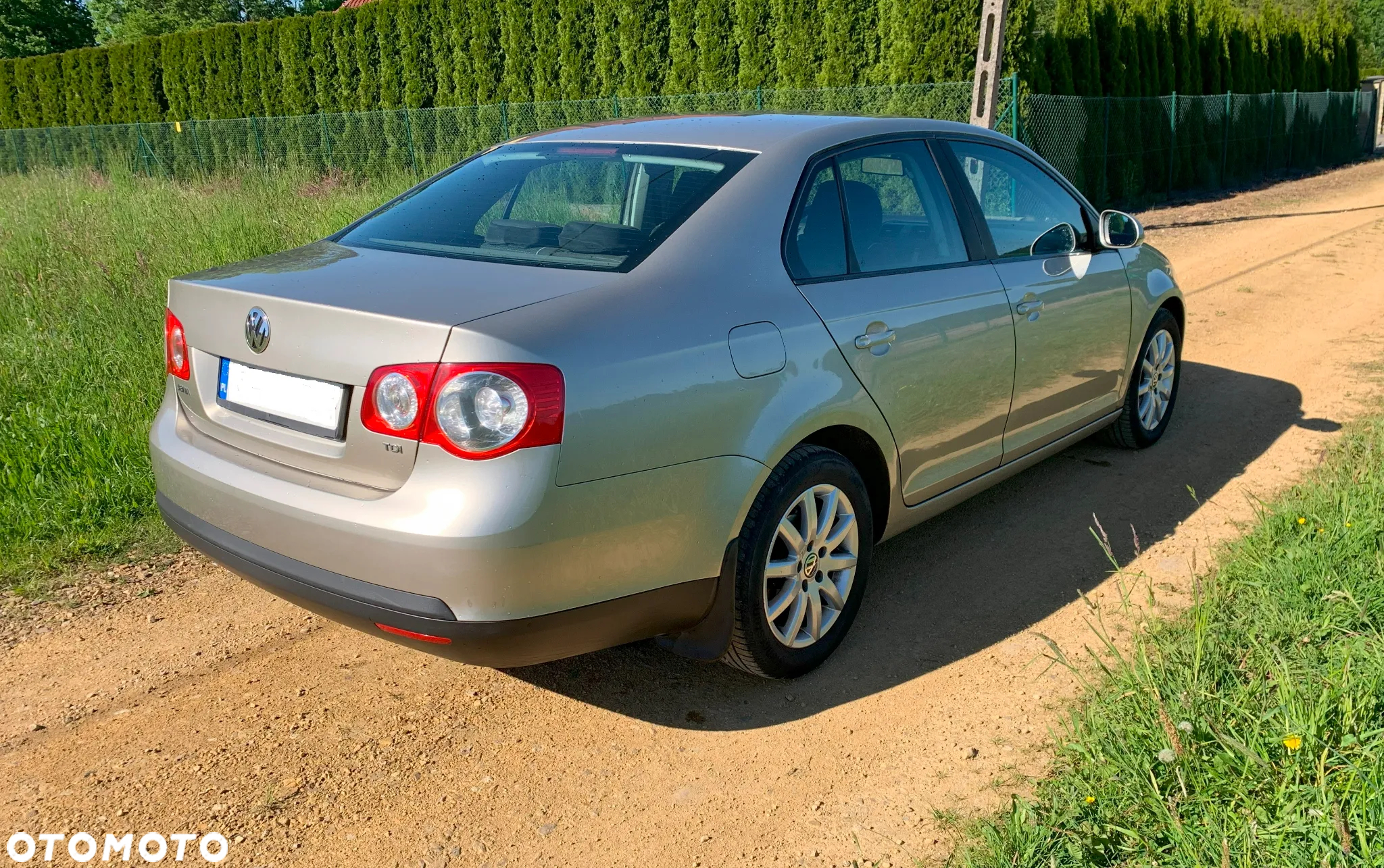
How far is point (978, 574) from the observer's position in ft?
13.6

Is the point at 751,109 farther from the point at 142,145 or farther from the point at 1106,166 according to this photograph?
the point at 142,145

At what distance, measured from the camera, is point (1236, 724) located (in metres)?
2.70

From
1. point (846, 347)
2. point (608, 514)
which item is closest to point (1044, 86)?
point (846, 347)

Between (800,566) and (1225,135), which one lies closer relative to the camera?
(800,566)

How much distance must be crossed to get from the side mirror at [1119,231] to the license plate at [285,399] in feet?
11.0

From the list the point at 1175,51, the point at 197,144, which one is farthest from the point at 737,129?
the point at 1175,51

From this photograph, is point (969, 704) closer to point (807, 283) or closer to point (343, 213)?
point (807, 283)

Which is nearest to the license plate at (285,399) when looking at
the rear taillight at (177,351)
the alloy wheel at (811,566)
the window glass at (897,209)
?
the rear taillight at (177,351)

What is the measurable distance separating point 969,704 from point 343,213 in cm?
825

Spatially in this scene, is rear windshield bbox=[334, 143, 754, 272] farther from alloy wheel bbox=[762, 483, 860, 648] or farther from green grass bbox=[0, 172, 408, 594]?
green grass bbox=[0, 172, 408, 594]

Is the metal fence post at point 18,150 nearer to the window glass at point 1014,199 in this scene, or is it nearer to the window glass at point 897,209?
the window glass at point 1014,199

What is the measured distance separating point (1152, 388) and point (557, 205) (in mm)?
3415

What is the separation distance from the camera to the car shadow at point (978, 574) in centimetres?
335
